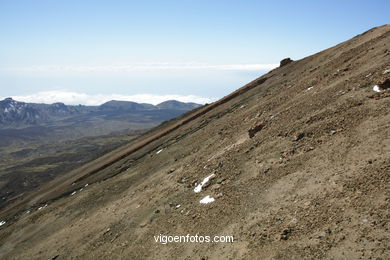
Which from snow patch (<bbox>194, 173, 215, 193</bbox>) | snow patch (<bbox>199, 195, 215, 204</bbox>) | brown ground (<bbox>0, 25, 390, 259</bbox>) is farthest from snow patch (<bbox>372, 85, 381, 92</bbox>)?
snow patch (<bbox>199, 195, 215, 204</bbox>)

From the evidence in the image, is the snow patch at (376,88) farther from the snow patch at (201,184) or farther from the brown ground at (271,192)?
the snow patch at (201,184)

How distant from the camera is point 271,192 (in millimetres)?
20828

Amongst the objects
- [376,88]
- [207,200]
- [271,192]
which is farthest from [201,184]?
[376,88]

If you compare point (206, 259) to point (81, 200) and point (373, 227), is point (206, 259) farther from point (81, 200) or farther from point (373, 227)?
point (81, 200)

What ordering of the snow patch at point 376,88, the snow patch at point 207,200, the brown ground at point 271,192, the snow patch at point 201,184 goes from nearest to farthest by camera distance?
the brown ground at point 271,192 < the snow patch at point 207,200 < the snow patch at point 376,88 < the snow patch at point 201,184

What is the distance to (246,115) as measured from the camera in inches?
1634

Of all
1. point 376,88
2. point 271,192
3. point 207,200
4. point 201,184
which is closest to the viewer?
point 271,192

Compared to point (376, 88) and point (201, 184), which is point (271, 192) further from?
point (376, 88)

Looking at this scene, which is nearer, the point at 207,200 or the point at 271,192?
the point at 271,192

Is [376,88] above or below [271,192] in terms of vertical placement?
above

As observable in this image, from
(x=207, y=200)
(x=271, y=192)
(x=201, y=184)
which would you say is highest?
(x=201, y=184)

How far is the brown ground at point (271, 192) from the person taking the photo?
15797mm

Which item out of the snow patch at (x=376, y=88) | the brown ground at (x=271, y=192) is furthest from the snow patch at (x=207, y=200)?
the snow patch at (x=376, y=88)

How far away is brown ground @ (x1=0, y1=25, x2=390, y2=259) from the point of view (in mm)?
15797
